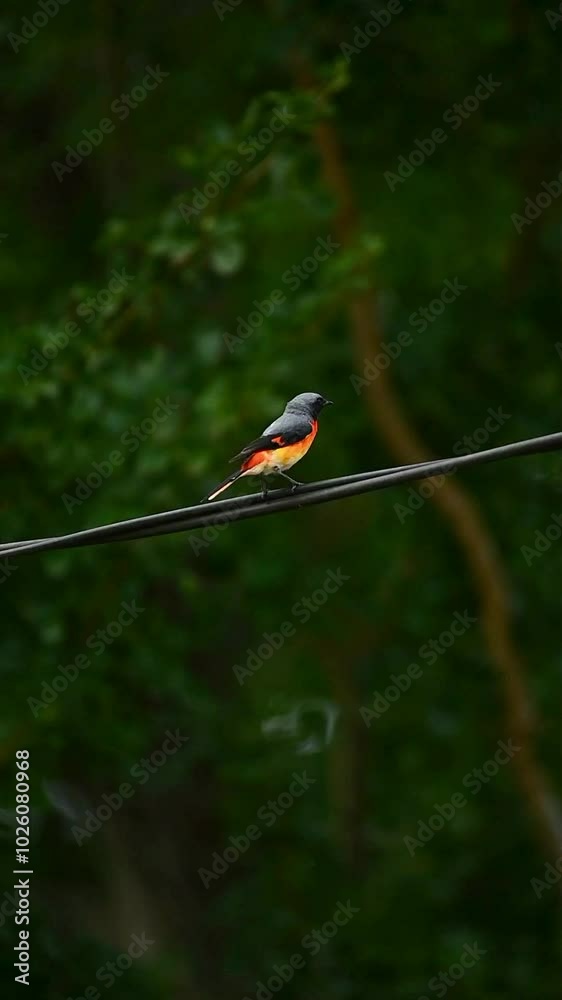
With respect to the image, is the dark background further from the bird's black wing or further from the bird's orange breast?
the bird's orange breast

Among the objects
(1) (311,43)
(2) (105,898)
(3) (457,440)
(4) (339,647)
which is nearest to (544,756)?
(4) (339,647)

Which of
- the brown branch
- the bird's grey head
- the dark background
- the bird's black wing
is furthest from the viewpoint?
the brown branch

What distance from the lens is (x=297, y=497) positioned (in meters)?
3.77

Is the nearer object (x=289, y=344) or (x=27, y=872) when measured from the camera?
(x=289, y=344)

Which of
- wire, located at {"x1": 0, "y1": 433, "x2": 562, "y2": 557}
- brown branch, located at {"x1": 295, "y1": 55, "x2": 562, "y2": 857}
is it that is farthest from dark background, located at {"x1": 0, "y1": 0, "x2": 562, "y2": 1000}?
wire, located at {"x1": 0, "y1": 433, "x2": 562, "y2": 557}

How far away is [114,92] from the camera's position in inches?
385

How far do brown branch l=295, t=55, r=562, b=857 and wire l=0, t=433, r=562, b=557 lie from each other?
15.2 ft

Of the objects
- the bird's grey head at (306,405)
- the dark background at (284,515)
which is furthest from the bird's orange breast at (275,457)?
the dark background at (284,515)

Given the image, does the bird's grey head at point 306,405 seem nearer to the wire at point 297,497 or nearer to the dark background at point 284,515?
the wire at point 297,497

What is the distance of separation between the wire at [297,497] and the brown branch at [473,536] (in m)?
4.65

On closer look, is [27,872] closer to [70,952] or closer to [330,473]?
[70,952]

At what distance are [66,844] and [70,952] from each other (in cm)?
154

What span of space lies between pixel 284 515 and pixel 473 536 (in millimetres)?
1991

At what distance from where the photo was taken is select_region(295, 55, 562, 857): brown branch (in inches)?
341
